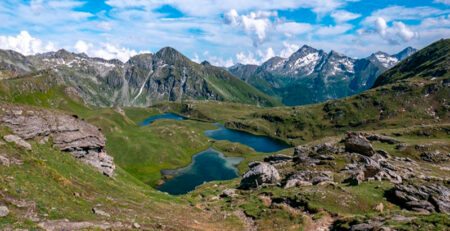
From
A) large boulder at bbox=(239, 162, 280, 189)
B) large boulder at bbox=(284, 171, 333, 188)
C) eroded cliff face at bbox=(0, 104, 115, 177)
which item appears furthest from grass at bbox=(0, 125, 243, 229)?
large boulder at bbox=(239, 162, 280, 189)

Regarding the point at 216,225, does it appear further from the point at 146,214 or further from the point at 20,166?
the point at 20,166

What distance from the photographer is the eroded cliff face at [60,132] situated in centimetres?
4316

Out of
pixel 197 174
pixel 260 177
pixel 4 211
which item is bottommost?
pixel 197 174

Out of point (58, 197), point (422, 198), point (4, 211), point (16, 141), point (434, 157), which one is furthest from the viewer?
point (434, 157)

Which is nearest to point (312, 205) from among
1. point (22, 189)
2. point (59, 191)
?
point (59, 191)

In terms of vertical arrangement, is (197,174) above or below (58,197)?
below

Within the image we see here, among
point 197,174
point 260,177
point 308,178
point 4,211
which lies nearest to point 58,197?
point 4,211

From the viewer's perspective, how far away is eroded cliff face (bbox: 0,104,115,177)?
43162mm

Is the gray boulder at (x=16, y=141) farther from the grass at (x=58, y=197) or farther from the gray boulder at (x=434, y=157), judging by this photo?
the gray boulder at (x=434, y=157)

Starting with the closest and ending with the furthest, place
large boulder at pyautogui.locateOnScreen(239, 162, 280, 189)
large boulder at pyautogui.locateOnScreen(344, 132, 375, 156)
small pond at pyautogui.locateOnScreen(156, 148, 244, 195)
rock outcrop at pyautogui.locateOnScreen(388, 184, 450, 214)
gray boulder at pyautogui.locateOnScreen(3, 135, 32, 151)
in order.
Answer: gray boulder at pyautogui.locateOnScreen(3, 135, 32, 151) → rock outcrop at pyautogui.locateOnScreen(388, 184, 450, 214) → large boulder at pyautogui.locateOnScreen(239, 162, 280, 189) → large boulder at pyautogui.locateOnScreen(344, 132, 375, 156) → small pond at pyautogui.locateOnScreen(156, 148, 244, 195)

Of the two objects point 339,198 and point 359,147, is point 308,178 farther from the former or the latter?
point 359,147

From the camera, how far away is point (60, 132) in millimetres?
50781

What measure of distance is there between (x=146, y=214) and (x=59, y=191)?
35.0 feet

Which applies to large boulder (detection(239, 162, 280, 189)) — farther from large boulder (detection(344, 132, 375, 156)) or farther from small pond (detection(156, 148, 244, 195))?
small pond (detection(156, 148, 244, 195))
